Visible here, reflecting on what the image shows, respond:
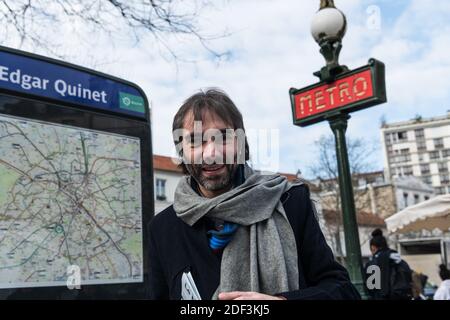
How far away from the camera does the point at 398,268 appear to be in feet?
21.0

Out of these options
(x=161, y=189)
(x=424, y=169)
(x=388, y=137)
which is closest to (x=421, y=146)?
(x=424, y=169)

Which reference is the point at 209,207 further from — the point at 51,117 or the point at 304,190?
the point at 51,117

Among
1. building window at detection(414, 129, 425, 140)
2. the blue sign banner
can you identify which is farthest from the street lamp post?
building window at detection(414, 129, 425, 140)

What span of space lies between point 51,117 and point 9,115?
0.88 ft

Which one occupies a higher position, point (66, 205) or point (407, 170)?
point (407, 170)

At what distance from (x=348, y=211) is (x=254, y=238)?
4.45 metres

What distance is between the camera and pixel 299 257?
1.34m

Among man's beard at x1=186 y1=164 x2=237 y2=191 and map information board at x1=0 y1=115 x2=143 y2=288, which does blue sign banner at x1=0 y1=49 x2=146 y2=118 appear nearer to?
map information board at x1=0 y1=115 x2=143 y2=288

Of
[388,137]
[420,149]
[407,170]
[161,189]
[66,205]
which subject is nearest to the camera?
[66,205]

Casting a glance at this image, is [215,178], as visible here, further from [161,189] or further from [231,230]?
[161,189]

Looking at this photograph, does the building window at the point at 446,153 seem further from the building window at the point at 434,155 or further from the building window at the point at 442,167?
the building window at the point at 442,167
